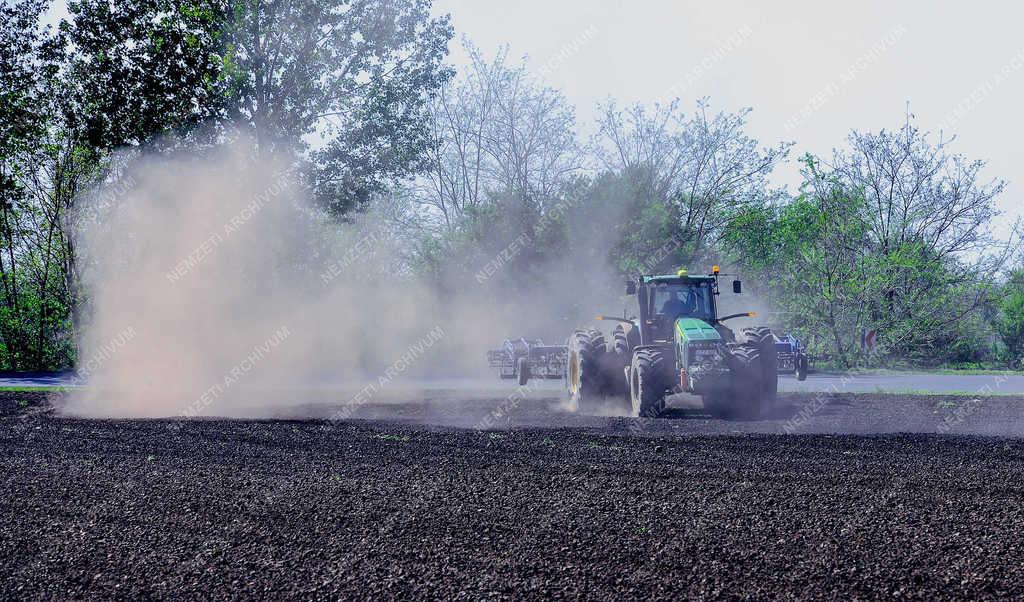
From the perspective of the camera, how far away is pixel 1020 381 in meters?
26.9

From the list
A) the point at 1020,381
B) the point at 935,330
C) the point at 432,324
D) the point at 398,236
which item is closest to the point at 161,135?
the point at 432,324

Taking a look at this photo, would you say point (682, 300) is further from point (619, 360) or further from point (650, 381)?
point (650, 381)

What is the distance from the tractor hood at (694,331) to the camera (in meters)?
15.5

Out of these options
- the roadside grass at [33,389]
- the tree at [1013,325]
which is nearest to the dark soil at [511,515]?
the roadside grass at [33,389]

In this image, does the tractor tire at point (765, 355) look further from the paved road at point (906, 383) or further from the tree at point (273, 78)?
the tree at point (273, 78)

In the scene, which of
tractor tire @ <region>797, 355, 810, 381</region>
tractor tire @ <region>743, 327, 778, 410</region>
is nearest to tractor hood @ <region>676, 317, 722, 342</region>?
tractor tire @ <region>743, 327, 778, 410</region>

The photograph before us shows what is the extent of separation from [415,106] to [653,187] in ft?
38.2

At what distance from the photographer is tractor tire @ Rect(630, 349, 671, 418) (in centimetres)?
1606

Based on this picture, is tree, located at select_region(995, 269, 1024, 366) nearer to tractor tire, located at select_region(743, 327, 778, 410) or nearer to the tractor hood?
tractor tire, located at select_region(743, 327, 778, 410)

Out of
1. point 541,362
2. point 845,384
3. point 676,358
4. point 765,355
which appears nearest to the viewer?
point 676,358

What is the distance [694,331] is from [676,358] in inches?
29.7

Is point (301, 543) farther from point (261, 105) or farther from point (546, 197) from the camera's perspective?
point (546, 197)

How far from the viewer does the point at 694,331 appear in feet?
51.9

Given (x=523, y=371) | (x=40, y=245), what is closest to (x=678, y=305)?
(x=523, y=371)
